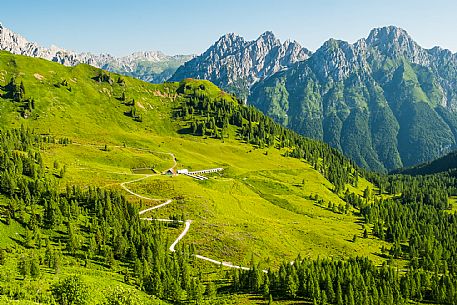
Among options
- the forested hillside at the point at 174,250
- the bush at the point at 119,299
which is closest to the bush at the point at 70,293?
the forested hillside at the point at 174,250

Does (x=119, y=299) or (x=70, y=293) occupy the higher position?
(x=70, y=293)

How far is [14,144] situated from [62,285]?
485 feet

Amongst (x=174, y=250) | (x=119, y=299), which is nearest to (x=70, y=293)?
(x=119, y=299)

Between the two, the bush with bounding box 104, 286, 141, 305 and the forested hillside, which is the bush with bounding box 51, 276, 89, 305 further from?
the bush with bounding box 104, 286, 141, 305

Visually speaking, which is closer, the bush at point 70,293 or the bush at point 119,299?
the bush at point 70,293

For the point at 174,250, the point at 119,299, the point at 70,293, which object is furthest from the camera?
the point at 174,250

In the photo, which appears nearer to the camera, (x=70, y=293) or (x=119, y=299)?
(x=70, y=293)

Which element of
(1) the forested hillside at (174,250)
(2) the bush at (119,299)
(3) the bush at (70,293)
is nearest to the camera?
(3) the bush at (70,293)

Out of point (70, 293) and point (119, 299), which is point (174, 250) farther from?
point (70, 293)

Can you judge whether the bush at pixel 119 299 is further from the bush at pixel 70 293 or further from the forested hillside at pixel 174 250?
the bush at pixel 70 293

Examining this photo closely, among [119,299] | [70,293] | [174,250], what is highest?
[70,293]

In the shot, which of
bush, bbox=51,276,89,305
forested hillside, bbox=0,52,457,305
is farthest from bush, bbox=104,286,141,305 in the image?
bush, bbox=51,276,89,305

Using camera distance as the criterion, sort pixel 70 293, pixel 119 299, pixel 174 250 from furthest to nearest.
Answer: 1. pixel 174 250
2. pixel 119 299
3. pixel 70 293

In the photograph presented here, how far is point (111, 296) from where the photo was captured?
65.7 metres
